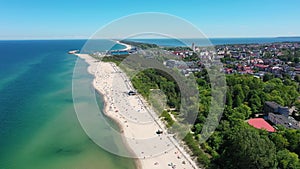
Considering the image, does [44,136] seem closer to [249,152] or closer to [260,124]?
[249,152]

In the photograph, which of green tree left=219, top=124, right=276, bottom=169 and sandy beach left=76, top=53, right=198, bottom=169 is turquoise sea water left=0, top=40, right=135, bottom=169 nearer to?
sandy beach left=76, top=53, right=198, bottom=169

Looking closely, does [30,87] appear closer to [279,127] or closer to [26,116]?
[26,116]

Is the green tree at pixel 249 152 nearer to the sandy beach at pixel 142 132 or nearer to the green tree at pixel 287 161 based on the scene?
the green tree at pixel 287 161

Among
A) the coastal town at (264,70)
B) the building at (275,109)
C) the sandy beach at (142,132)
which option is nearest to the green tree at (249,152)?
the sandy beach at (142,132)

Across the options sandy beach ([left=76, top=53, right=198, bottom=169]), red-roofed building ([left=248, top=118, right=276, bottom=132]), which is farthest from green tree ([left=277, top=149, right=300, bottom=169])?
red-roofed building ([left=248, top=118, right=276, bottom=132])

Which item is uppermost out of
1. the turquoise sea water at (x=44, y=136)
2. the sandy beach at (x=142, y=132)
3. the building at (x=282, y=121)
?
the building at (x=282, y=121)

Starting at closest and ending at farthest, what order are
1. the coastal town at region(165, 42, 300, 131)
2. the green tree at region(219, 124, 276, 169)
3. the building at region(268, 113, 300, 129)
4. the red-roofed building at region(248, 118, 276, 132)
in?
the green tree at region(219, 124, 276, 169) → the red-roofed building at region(248, 118, 276, 132) → the building at region(268, 113, 300, 129) → the coastal town at region(165, 42, 300, 131)
